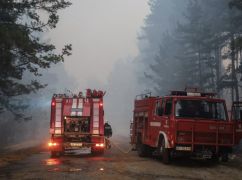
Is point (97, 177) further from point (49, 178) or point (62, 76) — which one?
point (62, 76)

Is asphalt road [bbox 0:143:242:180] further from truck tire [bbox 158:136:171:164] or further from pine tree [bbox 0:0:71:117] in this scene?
pine tree [bbox 0:0:71:117]

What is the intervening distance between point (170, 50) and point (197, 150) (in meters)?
44.8

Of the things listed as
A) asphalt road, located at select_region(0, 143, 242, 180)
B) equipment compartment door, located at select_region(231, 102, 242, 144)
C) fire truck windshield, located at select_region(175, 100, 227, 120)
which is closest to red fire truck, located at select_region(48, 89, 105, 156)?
asphalt road, located at select_region(0, 143, 242, 180)

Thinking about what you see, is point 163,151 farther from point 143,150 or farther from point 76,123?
point 76,123

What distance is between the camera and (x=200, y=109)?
1780 centimetres

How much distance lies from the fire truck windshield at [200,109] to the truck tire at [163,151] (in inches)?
56.8

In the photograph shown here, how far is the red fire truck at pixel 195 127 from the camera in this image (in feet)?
55.7

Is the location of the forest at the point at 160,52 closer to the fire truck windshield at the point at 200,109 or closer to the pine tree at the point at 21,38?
the pine tree at the point at 21,38

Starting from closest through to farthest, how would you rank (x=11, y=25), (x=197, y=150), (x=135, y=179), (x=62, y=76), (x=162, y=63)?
1. (x=135, y=179)
2. (x=197, y=150)
3. (x=11, y=25)
4. (x=162, y=63)
5. (x=62, y=76)

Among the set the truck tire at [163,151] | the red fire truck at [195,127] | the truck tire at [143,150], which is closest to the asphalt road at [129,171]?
the truck tire at [163,151]

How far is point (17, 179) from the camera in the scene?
44.1ft

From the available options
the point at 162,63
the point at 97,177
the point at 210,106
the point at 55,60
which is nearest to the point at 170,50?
the point at 162,63

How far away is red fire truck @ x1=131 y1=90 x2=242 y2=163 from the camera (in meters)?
17.0

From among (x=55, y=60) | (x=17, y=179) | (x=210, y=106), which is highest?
(x=55, y=60)
